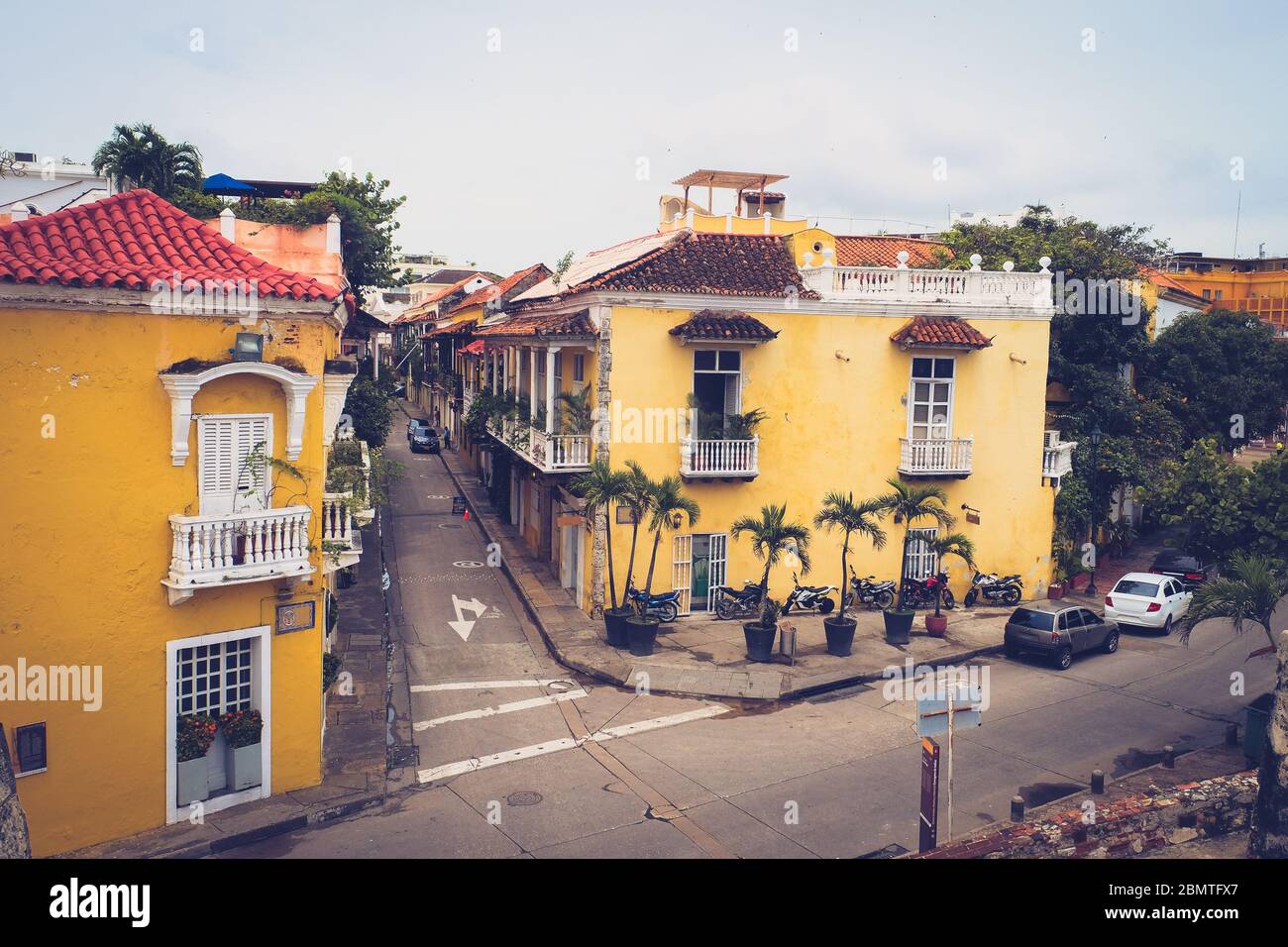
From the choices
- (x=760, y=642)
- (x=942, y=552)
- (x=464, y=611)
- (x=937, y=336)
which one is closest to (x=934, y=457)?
(x=937, y=336)

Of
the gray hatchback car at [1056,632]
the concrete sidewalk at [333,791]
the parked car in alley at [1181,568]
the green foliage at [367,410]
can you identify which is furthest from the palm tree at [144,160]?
the parked car in alley at [1181,568]

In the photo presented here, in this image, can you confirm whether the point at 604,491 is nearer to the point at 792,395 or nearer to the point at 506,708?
the point at 506,708

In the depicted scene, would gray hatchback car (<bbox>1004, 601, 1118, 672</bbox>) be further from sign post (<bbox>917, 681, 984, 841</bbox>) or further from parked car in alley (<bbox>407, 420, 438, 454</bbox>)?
parked car in alley (<bbox>407, 420, 438, 454</bbox>)

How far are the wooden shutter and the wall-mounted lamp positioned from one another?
772mm

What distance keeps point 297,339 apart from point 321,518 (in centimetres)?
258

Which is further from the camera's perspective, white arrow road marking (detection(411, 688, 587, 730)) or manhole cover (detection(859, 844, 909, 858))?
white arrow road marking (detection(411, 688, 587, 730))

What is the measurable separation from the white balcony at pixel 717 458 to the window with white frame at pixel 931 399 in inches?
188

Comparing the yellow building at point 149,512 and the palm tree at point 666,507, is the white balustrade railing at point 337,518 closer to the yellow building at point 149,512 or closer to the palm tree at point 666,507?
the yellow building at point 149,512

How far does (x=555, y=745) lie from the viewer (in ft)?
50.8

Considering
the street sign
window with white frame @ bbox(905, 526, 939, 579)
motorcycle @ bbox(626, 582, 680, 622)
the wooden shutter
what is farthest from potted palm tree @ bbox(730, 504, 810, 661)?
the wooden shutter

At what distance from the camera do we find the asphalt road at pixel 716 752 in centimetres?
1230

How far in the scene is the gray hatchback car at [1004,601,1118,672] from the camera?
19953mm
